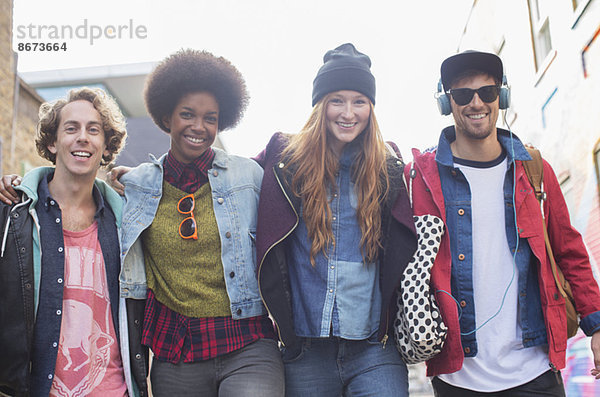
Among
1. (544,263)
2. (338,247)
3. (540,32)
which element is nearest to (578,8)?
(540,32)

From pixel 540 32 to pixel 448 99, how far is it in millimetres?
5666

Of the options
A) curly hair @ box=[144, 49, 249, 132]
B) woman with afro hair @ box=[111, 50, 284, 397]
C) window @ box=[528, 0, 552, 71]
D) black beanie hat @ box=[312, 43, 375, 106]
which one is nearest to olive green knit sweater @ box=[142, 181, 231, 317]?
woman with afro hair @ box=[111, 50, 284, 397]

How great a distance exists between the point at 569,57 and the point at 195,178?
5.08 metres

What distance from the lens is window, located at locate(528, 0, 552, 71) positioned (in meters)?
7.67

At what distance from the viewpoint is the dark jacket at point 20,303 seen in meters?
2.78

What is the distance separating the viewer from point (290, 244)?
126 inches

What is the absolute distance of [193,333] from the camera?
2.96 metres

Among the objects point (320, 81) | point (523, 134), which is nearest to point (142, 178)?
point (320, 81)

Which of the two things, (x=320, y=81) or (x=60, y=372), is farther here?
(x=320, y=81)

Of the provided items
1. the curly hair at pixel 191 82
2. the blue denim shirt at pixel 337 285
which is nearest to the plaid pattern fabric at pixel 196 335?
the blue denim shirt at pixel 337 285

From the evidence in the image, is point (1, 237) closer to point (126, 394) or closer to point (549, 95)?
point (126, 394)

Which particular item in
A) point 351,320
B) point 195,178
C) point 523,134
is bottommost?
point 351,320

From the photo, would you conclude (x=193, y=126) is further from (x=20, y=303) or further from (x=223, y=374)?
(x=223, y=374)

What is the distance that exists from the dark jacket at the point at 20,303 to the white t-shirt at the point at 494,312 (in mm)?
1827
